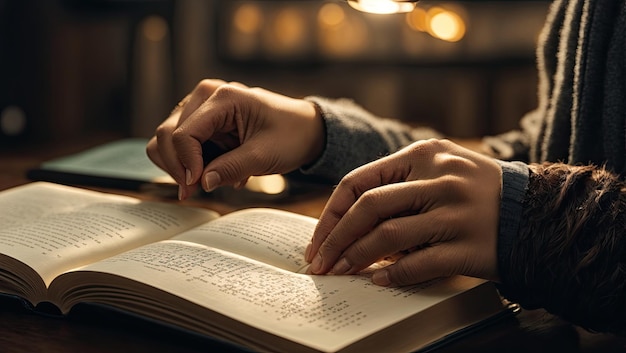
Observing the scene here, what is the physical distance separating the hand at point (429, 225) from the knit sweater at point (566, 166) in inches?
0.6

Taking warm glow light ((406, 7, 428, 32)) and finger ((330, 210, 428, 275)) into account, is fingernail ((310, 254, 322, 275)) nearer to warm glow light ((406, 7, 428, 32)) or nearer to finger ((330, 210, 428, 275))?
finger ((330, 210, 428, 275))

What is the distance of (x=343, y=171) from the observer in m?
1.16

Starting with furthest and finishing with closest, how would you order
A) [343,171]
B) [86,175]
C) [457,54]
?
[457,54]
[86,175]
[343,171]

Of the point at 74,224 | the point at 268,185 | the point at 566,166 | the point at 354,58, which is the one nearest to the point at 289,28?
the point at 354,58

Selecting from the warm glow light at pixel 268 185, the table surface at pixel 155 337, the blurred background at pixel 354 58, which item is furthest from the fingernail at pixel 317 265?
the blurred background at pixel 354 58

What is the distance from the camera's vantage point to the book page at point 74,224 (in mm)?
835

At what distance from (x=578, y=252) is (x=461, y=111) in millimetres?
2425

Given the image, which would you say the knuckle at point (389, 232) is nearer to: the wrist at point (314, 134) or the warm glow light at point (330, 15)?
the wrist at point (314, 134)

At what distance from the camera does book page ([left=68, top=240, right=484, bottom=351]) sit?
69cm

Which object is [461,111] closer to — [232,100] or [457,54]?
[457,54]

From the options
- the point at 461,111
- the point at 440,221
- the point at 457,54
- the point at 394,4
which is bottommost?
the point at 461,111

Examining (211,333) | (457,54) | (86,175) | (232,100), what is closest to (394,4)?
(232,100)

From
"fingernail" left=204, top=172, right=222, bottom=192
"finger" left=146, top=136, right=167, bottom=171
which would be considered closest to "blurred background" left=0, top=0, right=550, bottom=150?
"finger" left=146, top=136, right=167, bottom=171

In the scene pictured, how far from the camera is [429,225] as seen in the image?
0.77 m
